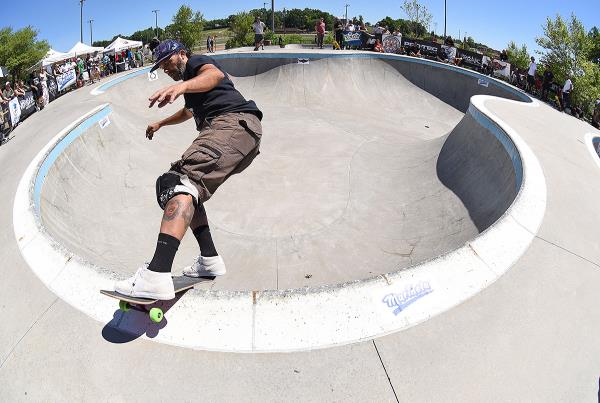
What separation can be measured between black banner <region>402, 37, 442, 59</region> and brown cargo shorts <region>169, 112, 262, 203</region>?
22.3 meters

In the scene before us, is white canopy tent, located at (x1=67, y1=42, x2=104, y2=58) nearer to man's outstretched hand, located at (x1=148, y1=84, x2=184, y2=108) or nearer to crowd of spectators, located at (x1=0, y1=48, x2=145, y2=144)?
crowd of spectators, located at (x1=0, y1=48, x2=145, y2=144)

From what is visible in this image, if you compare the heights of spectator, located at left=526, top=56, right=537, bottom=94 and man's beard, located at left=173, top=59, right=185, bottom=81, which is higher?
spectator, located at left=526, top=56, right=537, bottom=94

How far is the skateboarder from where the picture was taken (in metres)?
2.64

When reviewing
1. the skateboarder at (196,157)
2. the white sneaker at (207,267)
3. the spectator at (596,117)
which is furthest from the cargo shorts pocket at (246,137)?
the spectator at (596,117)

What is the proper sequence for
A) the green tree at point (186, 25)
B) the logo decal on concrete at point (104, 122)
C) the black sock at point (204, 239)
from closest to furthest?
the black sock at point (204, 239) < the logo decal on concrete at point (104, 122) < the green tree at point (186, 25)

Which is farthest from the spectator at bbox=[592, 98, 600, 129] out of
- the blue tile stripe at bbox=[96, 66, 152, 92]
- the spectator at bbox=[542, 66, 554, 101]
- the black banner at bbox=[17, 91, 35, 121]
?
the black banner at bbox=[17, 91, 35, 121]

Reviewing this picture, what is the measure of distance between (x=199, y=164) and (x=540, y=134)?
26.6ft

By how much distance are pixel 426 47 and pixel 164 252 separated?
2386 cm

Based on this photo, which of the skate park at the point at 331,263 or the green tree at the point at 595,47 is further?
the green tree at the point at 595,47

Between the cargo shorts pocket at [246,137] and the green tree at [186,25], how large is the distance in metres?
39.1

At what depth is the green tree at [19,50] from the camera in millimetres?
31500

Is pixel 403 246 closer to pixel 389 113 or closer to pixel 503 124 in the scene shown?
pixel 503 124

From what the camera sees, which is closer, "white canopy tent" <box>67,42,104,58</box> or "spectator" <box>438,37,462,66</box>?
"spectator" <box>438,37,462,66</box>

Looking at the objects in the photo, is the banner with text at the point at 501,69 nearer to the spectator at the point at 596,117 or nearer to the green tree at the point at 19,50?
the spectator at the point at 596,117
